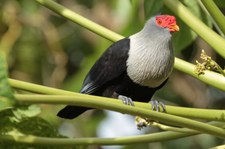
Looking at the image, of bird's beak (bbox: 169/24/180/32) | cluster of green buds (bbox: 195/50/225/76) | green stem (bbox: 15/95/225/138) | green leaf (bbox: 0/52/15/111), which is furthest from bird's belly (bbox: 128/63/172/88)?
green leaf (bbox: 0/52/15/111)

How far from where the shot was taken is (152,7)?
2.87m

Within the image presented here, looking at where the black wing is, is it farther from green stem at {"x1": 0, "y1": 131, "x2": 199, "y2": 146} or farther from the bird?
green stem at {"x1": 0, "y1": 131, "x2": 199, "y2": 146}

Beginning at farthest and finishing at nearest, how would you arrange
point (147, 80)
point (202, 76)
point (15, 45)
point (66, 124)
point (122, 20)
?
point (15, 45) → point (66, 124) → point (122, 20) → point (147, 80) → point (202, 76)

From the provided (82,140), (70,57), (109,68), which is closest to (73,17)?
(82,140)

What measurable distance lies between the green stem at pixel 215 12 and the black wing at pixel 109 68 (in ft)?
2.21

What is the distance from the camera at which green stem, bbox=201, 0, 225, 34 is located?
7.89ft

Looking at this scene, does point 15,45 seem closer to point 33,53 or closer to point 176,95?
point 33,53

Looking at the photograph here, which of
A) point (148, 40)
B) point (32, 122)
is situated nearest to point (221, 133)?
point (32, 122)

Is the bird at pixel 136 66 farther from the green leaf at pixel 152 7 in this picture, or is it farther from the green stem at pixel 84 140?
the green stem at pixel 84 140

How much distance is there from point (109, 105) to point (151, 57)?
102 cm

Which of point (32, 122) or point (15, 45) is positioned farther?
→ point (15, 45)

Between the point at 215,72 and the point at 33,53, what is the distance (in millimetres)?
3012

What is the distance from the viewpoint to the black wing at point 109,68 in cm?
307

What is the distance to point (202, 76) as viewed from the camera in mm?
2486
